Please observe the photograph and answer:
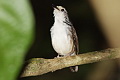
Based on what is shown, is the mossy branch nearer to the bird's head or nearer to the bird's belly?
the bird's belly

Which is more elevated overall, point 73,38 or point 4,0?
point 4,0

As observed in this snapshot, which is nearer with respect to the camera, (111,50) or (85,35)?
(111,50)

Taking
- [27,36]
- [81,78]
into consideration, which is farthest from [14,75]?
[81,78]

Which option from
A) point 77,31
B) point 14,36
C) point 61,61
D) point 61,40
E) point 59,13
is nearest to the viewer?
point 14,36

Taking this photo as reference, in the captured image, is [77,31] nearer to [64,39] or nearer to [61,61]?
[64,39]

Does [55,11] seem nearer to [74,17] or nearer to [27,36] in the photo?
[74,17]

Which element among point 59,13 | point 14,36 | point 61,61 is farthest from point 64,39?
point 14,36

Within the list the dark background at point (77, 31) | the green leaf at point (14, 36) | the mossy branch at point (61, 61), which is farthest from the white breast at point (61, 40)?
the green leaf at point (14, 36)
